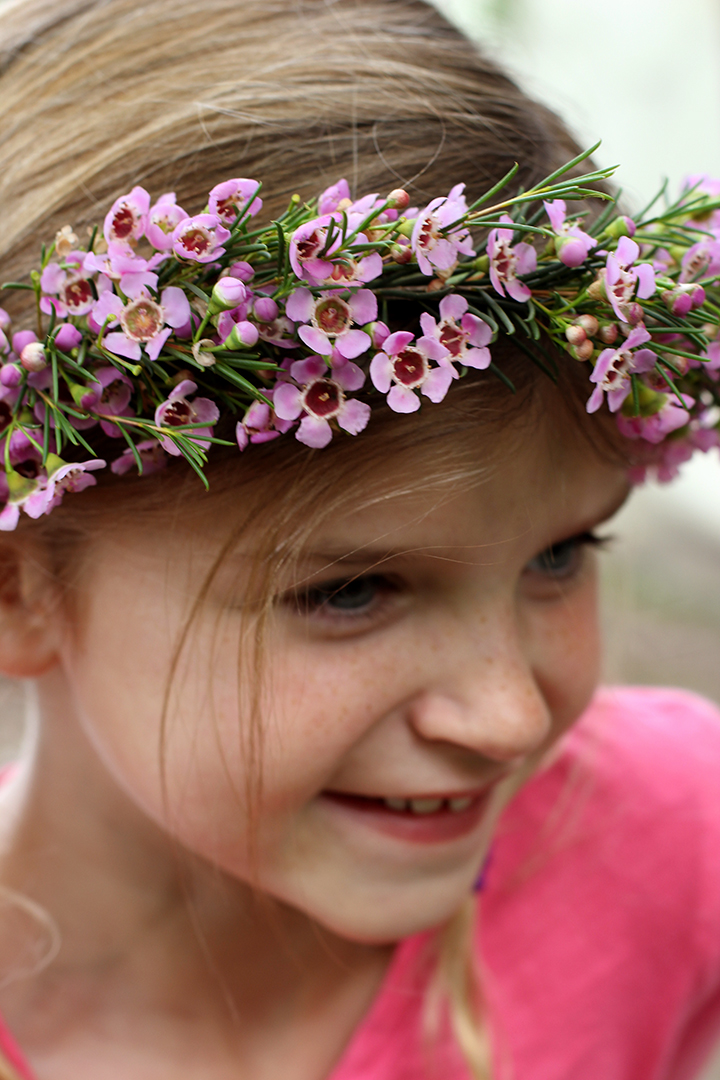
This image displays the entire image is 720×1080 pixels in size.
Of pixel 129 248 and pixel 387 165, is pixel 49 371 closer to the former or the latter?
pixel 129 248

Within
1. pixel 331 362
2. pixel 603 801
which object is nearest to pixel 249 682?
pixel 331 362

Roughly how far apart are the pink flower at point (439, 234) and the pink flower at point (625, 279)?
4.3 inches

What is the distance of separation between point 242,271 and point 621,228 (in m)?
0.30

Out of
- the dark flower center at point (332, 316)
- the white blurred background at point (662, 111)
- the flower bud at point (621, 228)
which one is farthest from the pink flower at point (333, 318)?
the white blurred background at point (662, 111)

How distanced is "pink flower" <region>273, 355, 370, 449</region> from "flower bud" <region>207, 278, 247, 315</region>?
0.06 meters

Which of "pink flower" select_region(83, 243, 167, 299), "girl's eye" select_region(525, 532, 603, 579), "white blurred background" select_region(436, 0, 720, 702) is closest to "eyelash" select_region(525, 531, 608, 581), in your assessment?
"girl's eye" select_region(525, 532, 603, 579)

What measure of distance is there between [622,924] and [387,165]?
1038 millimetres

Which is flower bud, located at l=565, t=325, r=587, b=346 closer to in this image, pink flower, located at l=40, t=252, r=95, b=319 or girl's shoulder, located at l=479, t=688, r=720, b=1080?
pink flower, located at l=40, t=252, r=95, b=319

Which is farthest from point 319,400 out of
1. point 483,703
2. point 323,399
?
point 483,703

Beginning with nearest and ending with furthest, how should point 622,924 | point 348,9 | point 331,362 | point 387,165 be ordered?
point 331,362, point 387,165, point 348,9, point 622,924

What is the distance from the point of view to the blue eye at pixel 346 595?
0.85m

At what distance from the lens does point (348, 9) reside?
98 centimetres

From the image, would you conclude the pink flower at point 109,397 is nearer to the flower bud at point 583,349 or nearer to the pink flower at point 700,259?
the flower bud at point 583,349

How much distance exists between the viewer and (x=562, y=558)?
1.00 meters
